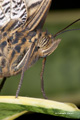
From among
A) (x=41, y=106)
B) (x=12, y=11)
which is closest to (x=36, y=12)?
(x=12, y=11)

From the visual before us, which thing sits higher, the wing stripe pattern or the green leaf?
the wing stripe pattern

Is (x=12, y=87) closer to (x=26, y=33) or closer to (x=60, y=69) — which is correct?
(x=60, y=69)

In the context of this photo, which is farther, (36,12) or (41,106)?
(36,12)

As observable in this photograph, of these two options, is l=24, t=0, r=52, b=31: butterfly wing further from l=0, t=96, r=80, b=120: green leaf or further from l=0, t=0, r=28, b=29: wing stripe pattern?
l=0, t=96, r=80, b=120: green leaf

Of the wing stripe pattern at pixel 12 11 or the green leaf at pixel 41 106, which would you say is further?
the wing stripe pattern at pixel 12 11

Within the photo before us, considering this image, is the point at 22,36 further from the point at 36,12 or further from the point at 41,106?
the point at 41,106

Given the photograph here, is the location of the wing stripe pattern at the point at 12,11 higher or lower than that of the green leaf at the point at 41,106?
higher

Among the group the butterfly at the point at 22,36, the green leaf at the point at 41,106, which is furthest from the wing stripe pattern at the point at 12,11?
the green leaf at the point at 41,106

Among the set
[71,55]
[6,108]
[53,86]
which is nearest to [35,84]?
[53,86]

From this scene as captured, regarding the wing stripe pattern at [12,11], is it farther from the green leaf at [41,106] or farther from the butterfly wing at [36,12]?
the green leaf at [41,106]

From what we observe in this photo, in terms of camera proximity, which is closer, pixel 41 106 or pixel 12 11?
pixel 41 106

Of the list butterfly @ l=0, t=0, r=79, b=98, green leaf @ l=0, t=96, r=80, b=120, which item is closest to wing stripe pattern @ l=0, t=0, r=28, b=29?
butterfly @ l=0, t=0, r=79, b=98

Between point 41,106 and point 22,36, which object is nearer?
point 41,106

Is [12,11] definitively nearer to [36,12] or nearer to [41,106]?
[36,12]
